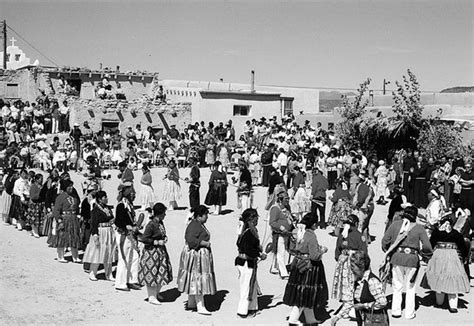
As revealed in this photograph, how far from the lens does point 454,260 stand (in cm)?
1070

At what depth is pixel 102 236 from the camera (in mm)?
12211

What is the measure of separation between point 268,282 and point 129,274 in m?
2.60

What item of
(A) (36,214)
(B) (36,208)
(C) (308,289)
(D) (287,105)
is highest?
(D) (287,105)

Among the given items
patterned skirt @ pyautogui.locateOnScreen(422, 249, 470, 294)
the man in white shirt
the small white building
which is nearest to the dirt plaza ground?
patterned skirt @ pyautogui.locateOnScreen(422, 249, 470, 294)

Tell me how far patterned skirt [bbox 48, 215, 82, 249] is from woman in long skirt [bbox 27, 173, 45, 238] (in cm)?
221

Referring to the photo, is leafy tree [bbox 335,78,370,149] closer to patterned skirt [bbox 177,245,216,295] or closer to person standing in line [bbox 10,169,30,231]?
person standing in line [bbox 10,169,30,231]

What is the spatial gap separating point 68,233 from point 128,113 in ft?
56.7

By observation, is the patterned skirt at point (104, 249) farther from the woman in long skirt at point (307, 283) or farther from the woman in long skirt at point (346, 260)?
the woman in long skirt at point (346, 260)

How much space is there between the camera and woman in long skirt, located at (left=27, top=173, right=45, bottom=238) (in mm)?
15383

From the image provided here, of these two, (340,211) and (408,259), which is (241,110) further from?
(408,259)

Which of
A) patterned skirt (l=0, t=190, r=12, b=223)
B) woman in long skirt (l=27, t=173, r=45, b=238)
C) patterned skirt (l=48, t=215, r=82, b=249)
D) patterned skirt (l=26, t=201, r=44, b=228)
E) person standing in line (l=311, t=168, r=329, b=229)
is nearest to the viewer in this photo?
patterned skirt (l=48, t=215, r=82, b=249)

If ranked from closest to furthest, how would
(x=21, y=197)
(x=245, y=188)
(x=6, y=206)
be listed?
1. (x=21, y=197)
2. (x=6, y=206)
3. (x=245, y=188)

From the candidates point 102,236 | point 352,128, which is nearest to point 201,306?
point 102,236

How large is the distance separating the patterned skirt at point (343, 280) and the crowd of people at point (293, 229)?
0.02 meters
